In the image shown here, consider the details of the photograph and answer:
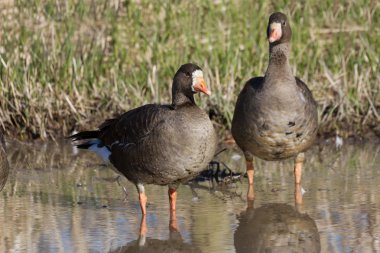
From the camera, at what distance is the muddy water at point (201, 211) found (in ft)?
23.5

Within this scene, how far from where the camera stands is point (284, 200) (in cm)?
862

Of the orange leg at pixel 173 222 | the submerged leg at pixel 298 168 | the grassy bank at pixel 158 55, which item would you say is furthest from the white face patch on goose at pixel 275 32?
the grassy bank at pixel 158 55

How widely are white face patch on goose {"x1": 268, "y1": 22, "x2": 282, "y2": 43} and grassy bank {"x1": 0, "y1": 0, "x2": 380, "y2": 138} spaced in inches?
91.6

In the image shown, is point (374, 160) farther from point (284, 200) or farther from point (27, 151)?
point (27, 151)

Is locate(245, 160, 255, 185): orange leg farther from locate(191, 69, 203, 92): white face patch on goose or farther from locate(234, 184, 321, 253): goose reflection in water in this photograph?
locate(191, 69, 203, 92): white face patch on goose

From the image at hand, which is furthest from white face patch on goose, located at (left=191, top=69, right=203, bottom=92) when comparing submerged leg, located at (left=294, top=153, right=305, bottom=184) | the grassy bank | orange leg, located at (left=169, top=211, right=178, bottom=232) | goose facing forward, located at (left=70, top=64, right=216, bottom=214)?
the grassy bank

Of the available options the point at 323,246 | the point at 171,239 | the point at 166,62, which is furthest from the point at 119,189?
the point at 166,62

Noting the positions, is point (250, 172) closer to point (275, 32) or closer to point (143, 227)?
point (275, 32)

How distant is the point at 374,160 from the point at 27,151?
386 centimetres

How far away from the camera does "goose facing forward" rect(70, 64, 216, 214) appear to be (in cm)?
→ 767

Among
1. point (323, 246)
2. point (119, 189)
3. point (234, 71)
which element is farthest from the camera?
point (234, 71)

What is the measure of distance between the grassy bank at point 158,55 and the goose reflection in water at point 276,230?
3088 millimetres

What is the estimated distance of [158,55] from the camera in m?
12.7

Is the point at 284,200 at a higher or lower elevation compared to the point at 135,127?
lower
